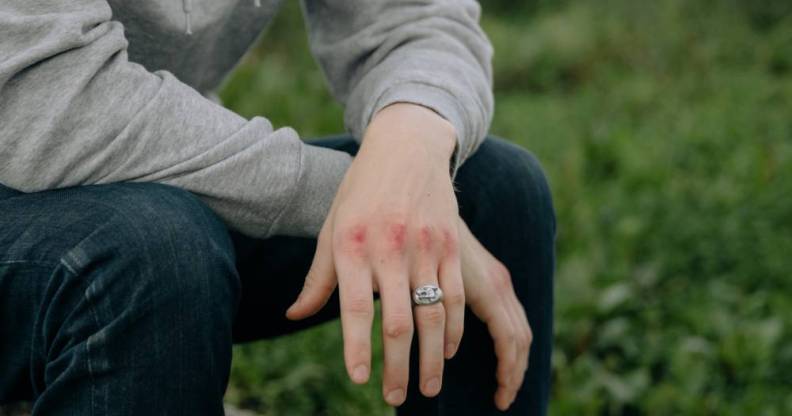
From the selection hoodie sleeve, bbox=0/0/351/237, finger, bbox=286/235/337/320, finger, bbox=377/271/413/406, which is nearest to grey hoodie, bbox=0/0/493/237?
hoodie sleeve, bbox=0/0/351/237

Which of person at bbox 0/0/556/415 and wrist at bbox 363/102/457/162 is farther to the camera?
wrist at bbox 363/102/457/162

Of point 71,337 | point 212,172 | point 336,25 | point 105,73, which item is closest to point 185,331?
point 71,337

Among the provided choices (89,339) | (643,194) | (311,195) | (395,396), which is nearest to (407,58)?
(311,195)

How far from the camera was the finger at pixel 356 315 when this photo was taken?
3.88ft

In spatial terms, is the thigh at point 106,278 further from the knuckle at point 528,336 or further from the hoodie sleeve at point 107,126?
the knuckle at point 528,336

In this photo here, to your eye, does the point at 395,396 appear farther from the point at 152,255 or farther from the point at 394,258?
the point at 152,255

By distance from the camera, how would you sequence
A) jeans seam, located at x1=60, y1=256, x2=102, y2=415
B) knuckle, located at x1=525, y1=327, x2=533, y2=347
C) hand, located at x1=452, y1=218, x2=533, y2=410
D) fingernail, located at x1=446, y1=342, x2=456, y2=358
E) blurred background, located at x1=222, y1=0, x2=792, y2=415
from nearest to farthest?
jeans seam, located at x1=60, y1=256, x2=102, y2=415
fingernail, located at x1=446, y1=342, x2=456, y2=358
hand, located at x1=452, y1=218, x2=533, y2=410
knuckle, located at x1=525, y1=327, x2=533, y2=347
blurred background, located at x1=222, y1=0, x2=792, y2=415

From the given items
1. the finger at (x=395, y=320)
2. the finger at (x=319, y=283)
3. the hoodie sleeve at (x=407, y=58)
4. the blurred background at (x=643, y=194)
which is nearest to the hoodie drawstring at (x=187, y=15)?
the hoodie sleeve at (x=407, y=58)

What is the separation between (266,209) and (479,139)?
0.37 metres

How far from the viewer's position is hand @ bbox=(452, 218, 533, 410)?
1.42 m

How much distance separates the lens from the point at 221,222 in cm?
126

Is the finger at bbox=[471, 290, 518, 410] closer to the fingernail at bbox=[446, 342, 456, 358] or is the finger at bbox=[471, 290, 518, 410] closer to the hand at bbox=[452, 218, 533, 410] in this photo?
the hand at bbox=[452, 218, 533, 410]

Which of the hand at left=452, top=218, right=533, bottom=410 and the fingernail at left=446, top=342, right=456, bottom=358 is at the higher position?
the fingernail at left=446, top=342, right=456, bottom=358

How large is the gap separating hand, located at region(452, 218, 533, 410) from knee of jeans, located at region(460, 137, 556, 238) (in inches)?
3.4
